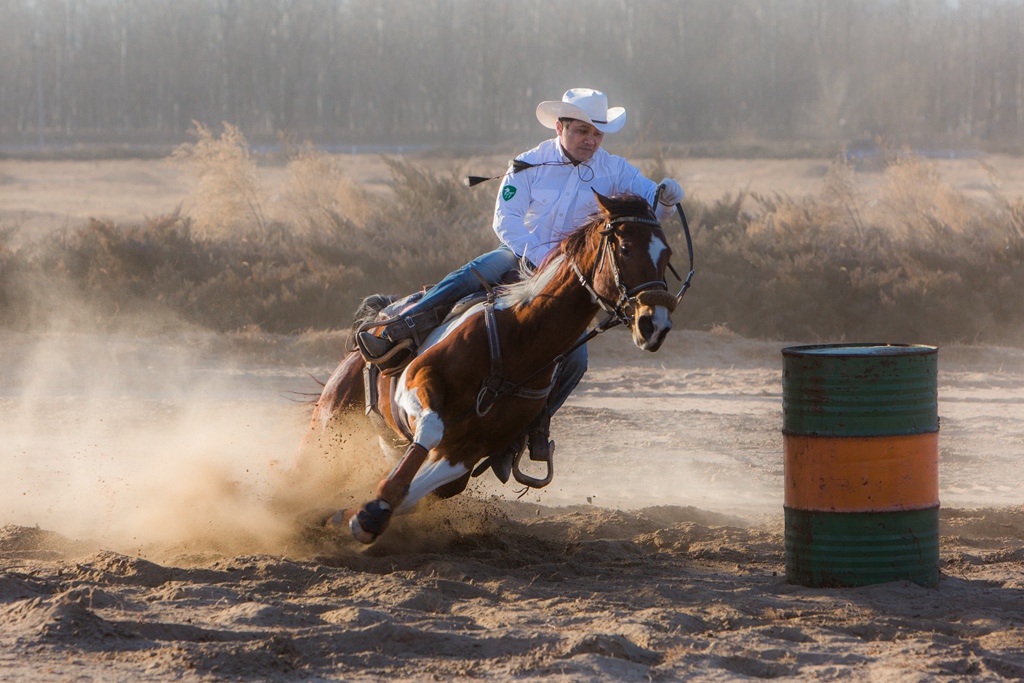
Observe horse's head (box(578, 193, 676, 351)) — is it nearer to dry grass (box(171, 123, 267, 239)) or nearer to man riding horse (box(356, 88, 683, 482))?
man riding horse (box(356, 88, 683, 482))

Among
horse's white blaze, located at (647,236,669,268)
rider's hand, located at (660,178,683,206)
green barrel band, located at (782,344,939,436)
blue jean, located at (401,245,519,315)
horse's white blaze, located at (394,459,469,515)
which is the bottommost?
horse's white blaze, located at (394,459,469,515)

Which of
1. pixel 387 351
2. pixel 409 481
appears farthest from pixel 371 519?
pixel 387 351

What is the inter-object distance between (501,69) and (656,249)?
53.5 meters

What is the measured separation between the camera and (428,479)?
19.6 feet

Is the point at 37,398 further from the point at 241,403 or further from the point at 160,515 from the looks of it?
the point at 160,515

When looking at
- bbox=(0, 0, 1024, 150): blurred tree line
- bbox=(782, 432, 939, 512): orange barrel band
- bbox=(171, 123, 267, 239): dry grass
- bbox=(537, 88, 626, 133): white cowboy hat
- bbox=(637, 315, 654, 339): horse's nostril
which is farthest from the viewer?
bbox=(0, 0, 1024, 150): blurred tree line

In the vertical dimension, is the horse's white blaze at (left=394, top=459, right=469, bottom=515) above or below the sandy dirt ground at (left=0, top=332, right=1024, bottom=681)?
above

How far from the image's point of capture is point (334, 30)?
66.9 meters

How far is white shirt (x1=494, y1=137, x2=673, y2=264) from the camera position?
6.60 m

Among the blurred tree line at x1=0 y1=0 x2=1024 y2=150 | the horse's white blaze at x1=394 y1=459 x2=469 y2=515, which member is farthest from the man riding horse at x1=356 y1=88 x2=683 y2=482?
the blurred tree line at x1=0 y1=0 x2=1024 y2=150

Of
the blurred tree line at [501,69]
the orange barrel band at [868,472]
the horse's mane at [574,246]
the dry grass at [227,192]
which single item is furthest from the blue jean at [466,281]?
the blurred tree line at [501,69]

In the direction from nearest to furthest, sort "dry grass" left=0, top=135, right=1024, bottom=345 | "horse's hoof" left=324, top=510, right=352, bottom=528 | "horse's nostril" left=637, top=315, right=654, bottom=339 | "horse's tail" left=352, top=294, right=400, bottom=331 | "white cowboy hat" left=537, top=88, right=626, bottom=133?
"horse's nostril" left=637, top=315, right=654, bottom=339, "horse's hoof" left=324, top=510, right=352, bottom=528, "white cowboy hat" left=537, top=88, right=626, bottom=133, "horse's tail" left=352, top=294, right=400, bottom=331, "dry grass" left=0, top=135, right=1024, bottom=345

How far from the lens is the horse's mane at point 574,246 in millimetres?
5758

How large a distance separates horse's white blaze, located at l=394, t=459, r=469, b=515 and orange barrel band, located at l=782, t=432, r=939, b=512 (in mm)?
1637
